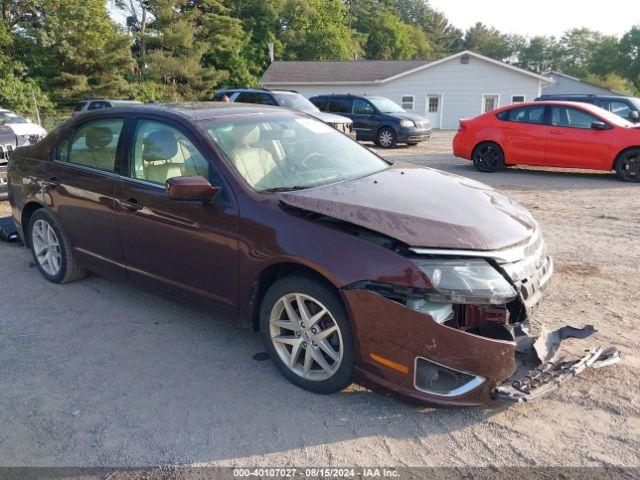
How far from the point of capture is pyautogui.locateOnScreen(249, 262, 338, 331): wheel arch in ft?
10.3

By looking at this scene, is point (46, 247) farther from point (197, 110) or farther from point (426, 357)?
point (426, 357)

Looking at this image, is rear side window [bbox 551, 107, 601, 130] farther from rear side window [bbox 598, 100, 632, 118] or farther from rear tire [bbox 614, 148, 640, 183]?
rear side window [bbox 598, 100, 632, 118]

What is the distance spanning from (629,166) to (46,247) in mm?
10237

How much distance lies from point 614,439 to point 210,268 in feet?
8.37

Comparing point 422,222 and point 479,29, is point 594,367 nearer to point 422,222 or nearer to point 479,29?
point 422,222

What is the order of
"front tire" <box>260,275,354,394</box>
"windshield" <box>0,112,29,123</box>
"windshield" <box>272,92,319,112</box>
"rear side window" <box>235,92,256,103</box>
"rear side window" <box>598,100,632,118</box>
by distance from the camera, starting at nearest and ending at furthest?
"front tire" <box>260,275,354,394</box>
"windshield" <box>0,112,29,123</box>
"windshield" <box>272,92,319,112</box>
"rear side window" <box>598,100,632,118</box>
"rear side window" <box>235,92,256,103</box>

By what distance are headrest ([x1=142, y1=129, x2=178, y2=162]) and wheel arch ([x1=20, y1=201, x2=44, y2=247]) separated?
5.64 feet

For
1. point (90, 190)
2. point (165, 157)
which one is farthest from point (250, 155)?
point (90, 190)

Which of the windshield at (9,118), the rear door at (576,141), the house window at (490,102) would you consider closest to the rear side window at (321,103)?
the rear door at (576,141)

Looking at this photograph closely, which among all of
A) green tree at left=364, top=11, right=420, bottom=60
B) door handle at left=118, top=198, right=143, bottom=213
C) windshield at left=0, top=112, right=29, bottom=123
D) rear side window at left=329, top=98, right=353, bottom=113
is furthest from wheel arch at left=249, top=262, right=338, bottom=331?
green tree at left=364, top=11, right=420, bottom=60

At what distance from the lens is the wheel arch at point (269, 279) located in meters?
3.13

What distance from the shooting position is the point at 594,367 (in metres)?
3.36

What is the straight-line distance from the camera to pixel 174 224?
12.4ft

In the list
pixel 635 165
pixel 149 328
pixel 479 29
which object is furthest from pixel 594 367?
pixel 479 29
